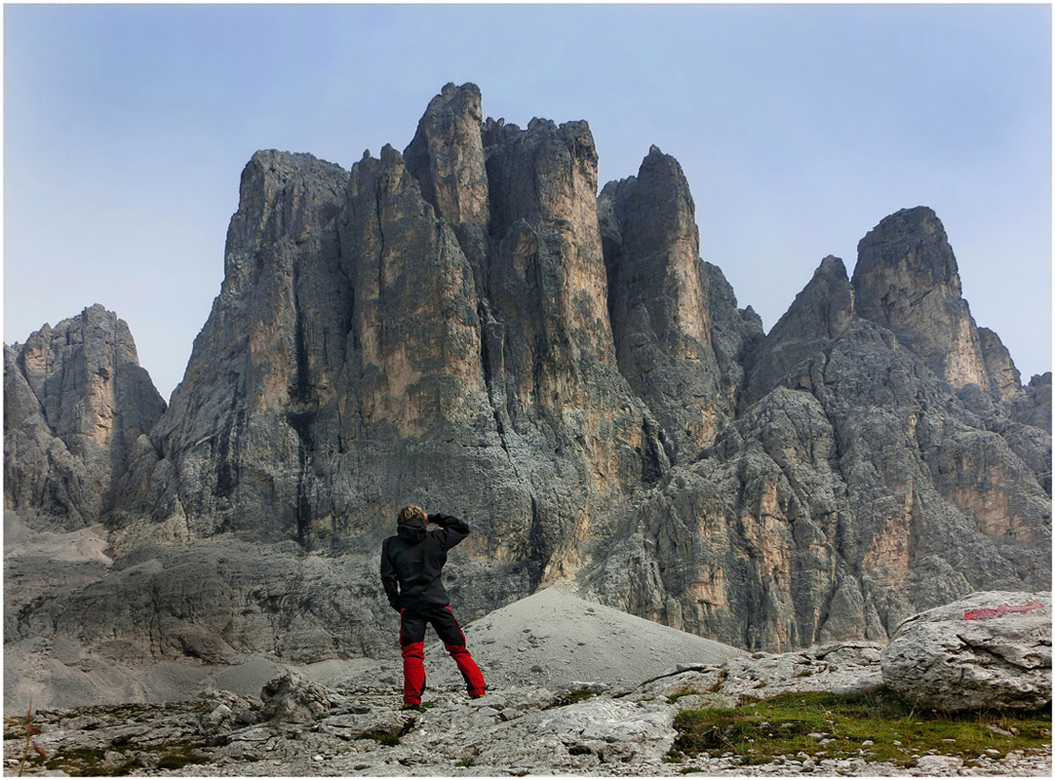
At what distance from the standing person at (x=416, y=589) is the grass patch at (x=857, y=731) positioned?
367 centimetres

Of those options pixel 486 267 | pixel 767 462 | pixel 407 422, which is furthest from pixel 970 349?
pixel 407 422

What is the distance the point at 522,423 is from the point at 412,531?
158 ft

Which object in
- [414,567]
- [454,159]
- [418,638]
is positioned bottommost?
[418,638]

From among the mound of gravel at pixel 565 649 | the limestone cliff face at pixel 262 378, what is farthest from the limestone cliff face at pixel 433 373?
the mound of gravel at pixel 565 649

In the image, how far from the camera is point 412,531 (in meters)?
13.1

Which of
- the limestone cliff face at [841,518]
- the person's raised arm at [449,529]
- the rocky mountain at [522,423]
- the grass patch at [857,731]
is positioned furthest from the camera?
the rocky mountain at [522,423]

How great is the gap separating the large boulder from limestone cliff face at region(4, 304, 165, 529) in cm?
6586

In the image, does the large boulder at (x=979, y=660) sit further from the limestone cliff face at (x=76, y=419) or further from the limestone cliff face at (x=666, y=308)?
the limestone cliff face at (x=76, y=419)

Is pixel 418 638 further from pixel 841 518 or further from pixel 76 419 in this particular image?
pixel 76 419

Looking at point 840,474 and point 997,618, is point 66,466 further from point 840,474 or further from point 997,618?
point 997,618

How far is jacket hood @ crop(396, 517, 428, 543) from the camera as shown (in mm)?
13133

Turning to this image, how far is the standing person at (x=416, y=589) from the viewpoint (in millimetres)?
13000

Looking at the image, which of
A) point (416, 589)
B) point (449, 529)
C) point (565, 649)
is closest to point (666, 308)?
point (565, 649)

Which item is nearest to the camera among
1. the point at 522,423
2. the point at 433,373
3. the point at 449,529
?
the point at 449,529
